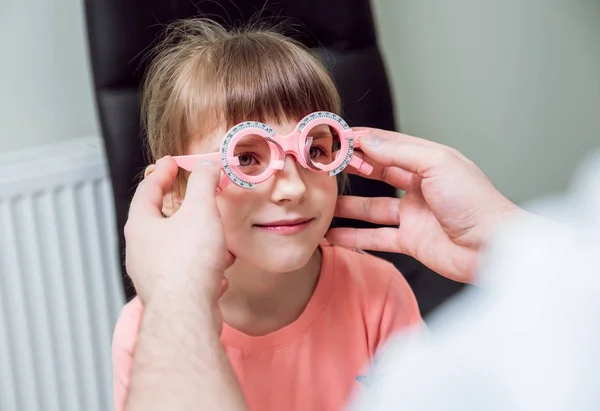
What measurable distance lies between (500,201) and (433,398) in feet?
1.38

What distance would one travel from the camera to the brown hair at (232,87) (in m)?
0.96

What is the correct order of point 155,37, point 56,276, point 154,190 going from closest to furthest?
point 154,190 → point 155,37 → point 56,276

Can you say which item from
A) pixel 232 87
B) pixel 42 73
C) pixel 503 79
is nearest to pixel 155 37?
pixel 42 73

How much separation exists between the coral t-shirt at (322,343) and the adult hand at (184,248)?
290mm

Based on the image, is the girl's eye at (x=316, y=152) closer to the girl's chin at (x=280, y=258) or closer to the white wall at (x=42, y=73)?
the girl's chin at (x=280, y=258)

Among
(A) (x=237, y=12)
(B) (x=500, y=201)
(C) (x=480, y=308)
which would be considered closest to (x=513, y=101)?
(A) (x=237, y=12)

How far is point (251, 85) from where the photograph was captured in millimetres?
962

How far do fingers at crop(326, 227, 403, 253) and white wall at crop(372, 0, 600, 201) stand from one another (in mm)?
835

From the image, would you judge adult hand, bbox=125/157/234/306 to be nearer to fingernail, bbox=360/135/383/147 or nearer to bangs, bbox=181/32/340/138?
bangs, bbox=181/32/340/138

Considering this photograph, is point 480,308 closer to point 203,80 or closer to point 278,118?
point 278,118

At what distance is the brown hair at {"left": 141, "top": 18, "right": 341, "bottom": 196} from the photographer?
96cm

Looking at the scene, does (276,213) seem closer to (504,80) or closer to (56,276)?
(56,276)

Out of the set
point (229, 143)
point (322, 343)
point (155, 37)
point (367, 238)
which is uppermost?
point (155, 37)

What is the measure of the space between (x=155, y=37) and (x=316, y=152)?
19.1 inches
